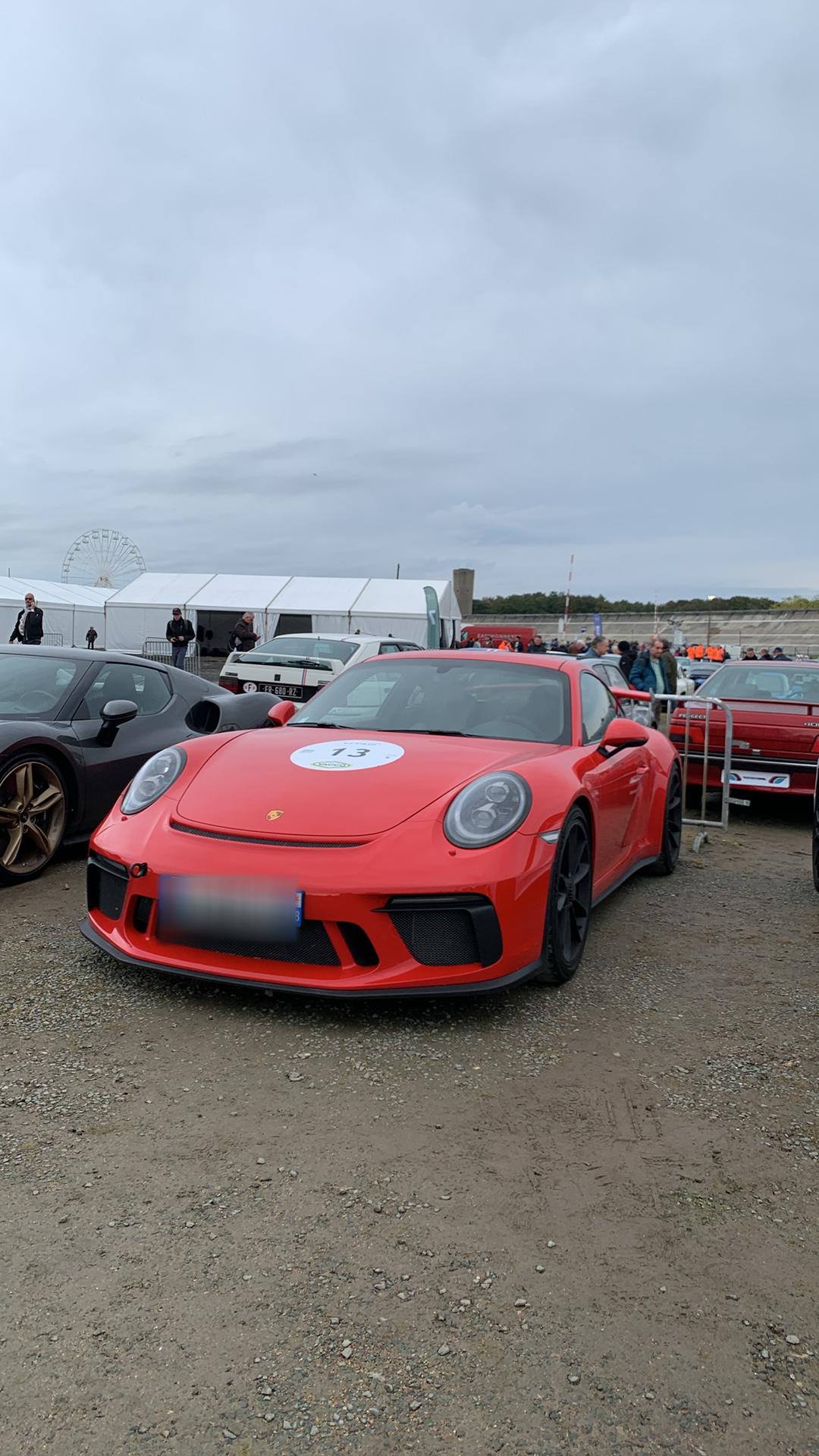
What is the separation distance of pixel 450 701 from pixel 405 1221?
8.65 ft

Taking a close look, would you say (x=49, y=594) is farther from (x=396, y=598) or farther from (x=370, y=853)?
(x=370, y=853)

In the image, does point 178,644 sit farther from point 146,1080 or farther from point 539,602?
point 539,602

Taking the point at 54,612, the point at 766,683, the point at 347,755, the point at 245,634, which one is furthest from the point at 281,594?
the point at 347,755

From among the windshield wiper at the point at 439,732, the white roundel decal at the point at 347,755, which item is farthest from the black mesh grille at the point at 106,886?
the windshield wiper at the point at 439,732

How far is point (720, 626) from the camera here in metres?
63.2

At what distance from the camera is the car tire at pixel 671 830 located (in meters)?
5.88

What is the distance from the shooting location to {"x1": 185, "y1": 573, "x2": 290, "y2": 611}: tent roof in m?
26.7

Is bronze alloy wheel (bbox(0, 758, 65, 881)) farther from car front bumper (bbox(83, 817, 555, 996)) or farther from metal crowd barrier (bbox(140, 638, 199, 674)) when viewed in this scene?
metal crowd barrier (bbox(140, 638, 199, 674))

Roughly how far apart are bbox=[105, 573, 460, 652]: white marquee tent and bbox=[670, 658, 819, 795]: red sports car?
17.0 m

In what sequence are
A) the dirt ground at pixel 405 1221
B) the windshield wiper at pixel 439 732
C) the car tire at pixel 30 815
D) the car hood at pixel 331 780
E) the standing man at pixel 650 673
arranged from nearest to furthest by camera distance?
the dirt ground at pixel 405 1221
the car hood at pixel 331 780
the windshield wiper at pixel 439 732
the car tire at pixel 30 815
the standing man at pixel 650 673

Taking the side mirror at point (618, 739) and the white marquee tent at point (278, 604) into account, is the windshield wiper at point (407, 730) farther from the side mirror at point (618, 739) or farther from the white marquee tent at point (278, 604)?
the white marquee tent at point (278, 604)

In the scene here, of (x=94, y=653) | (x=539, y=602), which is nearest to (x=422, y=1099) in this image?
(x=94, y=653)

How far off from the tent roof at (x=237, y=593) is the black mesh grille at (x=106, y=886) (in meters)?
23.1

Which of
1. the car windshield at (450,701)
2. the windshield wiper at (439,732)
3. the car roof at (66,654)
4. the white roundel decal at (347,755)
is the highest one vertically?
the car roof at (66,654)
